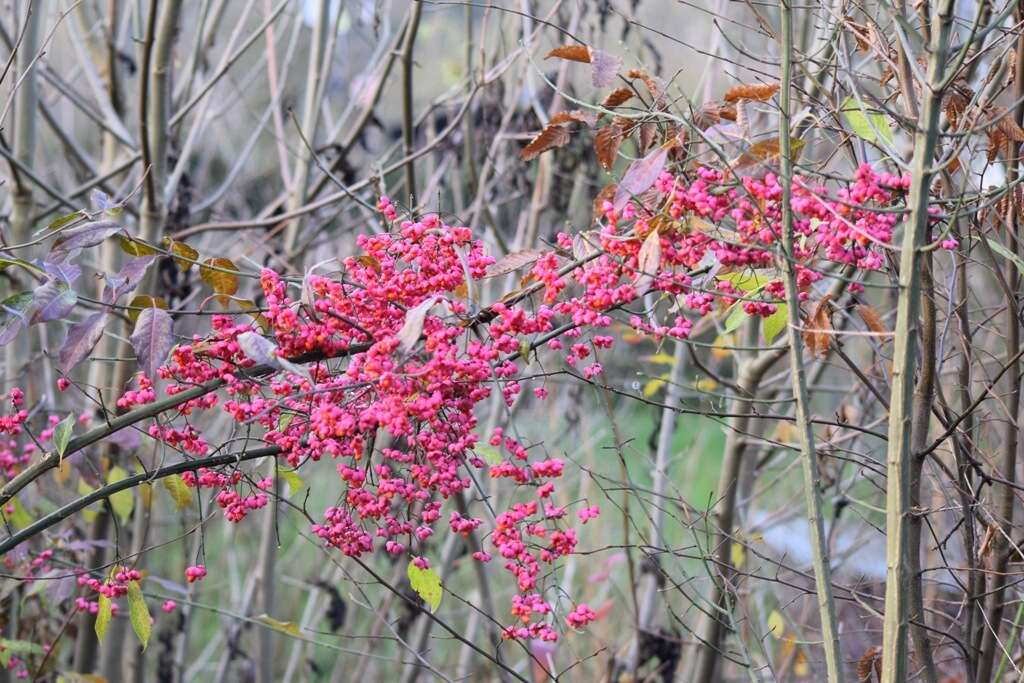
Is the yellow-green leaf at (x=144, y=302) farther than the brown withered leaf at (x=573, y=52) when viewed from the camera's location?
No

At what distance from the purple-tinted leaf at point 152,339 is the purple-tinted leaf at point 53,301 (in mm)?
89

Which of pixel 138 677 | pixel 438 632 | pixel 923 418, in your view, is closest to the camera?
pixel 923 418

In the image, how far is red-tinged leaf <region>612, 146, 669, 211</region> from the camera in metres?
1.30

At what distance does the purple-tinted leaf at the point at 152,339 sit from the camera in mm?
1196

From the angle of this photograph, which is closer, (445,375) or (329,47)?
(445,375)

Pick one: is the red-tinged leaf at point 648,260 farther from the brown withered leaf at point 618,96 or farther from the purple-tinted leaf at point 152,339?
the purple-tinted leaf at point 152,339

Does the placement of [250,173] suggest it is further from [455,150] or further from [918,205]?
[918,205]

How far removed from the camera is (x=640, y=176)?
4.31ft

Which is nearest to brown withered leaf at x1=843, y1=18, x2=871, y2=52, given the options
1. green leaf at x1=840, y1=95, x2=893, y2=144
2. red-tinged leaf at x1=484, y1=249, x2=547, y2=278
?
green leaf at x1=840, y1=95, x2=893, y2=144

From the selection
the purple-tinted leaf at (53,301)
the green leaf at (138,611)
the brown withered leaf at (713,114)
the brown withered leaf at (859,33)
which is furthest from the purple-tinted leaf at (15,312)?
the brown withered leaf at (859,33)

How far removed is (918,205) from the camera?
Answer: 1118 mm

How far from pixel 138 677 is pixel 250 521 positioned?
6.60 feet

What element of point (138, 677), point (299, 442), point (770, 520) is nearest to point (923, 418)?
point (299, 442)

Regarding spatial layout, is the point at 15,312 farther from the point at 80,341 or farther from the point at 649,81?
the point at 649,81
